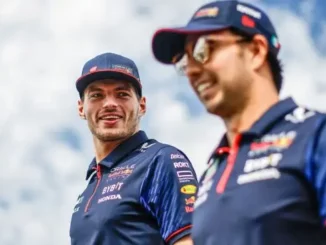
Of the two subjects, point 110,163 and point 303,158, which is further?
point 110,163

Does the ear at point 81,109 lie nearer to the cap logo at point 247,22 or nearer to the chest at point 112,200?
the chest at point 112,200

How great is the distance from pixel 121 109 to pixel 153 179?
0.75 m

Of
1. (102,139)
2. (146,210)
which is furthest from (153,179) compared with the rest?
(102,139)

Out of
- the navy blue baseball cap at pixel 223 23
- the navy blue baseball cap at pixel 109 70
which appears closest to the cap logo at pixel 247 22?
the navy blue baseball cap at pixel 223 23

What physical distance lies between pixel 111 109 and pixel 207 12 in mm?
2411

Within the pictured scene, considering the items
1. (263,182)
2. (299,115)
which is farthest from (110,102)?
(263,182)

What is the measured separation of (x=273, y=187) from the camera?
134 inches

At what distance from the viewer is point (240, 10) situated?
396cm

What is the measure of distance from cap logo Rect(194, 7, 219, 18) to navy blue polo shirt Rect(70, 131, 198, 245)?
1.97m

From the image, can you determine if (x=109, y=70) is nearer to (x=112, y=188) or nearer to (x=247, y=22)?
(x=112, y=188)

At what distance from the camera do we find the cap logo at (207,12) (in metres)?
3.99

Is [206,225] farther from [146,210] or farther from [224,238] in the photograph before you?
[146,210]

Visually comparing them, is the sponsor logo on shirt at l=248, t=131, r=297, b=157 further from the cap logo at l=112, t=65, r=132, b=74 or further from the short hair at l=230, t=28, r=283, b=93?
the cap logo at l=112, t=65, r=132, b=74

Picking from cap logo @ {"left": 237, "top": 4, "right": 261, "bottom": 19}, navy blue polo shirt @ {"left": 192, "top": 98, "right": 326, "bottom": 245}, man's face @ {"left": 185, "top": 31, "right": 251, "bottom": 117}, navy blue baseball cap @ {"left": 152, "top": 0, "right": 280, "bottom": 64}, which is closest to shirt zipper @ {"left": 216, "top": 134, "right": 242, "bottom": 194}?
navy blue polo shirt @ {"left": 192, "top": 98, "right": 326, "bottom": 245}
